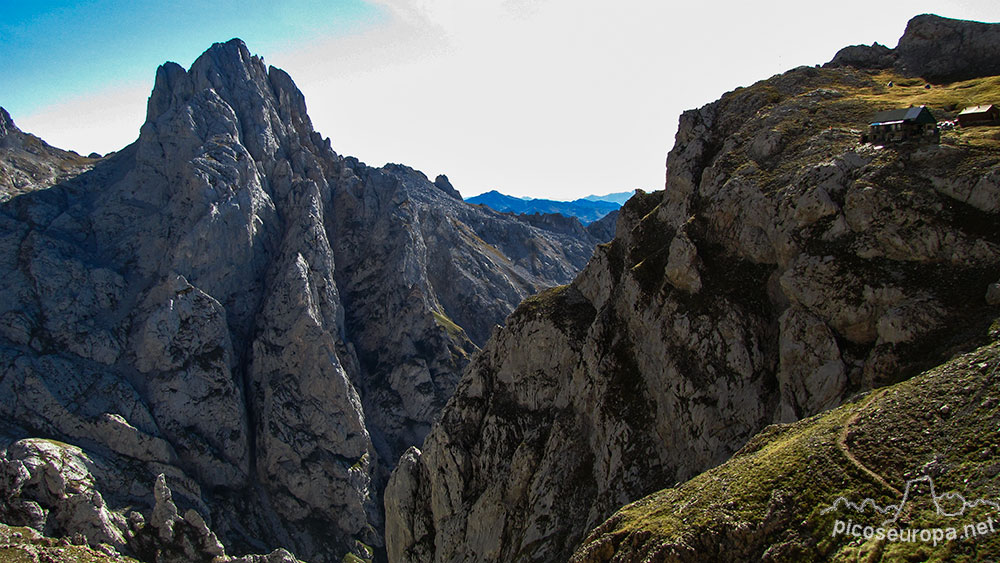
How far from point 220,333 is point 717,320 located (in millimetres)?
127451

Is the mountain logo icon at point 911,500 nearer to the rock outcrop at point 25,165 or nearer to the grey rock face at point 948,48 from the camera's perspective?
the grey rock face at point 948,48

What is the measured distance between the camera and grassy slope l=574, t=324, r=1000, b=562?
2051 cm

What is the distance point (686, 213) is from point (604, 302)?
1138 centimetres

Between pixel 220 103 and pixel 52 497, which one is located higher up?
pixel 220 103

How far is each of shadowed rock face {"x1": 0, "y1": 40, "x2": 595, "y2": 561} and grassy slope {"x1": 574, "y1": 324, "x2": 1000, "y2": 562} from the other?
275 ft

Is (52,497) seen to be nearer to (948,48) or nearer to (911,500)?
(911,500)

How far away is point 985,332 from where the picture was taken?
2864 cm

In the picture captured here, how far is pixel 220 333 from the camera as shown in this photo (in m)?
139

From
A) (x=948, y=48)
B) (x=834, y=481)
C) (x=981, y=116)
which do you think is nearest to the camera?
(x=834, y=481)

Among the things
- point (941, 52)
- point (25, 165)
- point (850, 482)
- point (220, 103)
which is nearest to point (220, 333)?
point (220, 103)

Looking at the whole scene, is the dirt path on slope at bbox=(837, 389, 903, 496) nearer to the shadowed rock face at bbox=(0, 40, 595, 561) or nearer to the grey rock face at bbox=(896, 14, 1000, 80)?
the grey rock face at bbox=(896, 14, 1000, 80)

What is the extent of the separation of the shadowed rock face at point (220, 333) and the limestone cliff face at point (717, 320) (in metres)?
52.8

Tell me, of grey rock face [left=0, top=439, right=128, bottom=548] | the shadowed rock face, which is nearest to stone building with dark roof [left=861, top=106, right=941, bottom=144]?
the shadowed rock face

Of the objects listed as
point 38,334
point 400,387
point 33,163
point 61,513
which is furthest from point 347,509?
point 33,163
